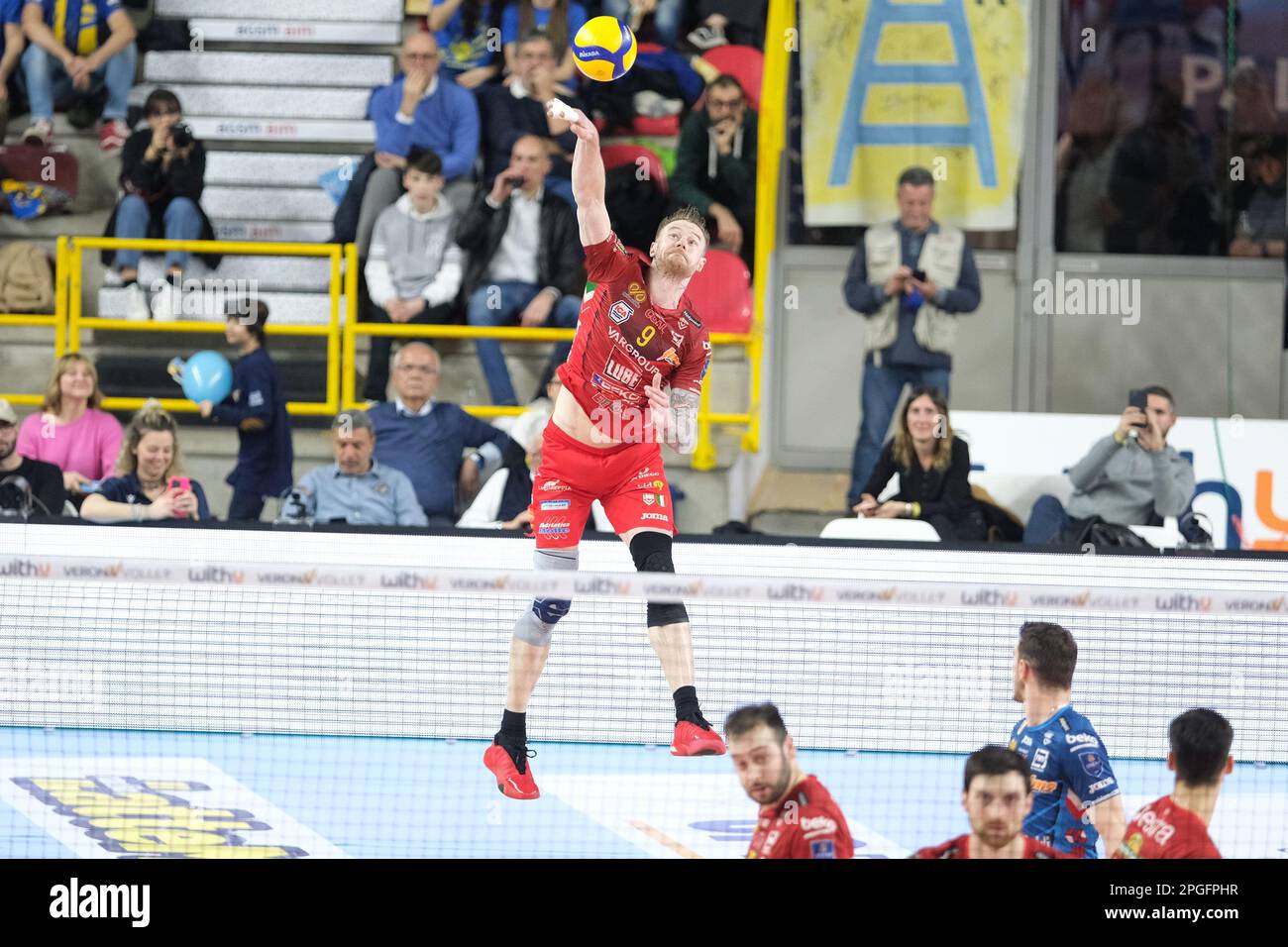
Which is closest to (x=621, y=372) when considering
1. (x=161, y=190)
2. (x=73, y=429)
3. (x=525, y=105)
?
(x=73, y=429)

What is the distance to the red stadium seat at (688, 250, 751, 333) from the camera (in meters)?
12.8

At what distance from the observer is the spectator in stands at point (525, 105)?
13.1m

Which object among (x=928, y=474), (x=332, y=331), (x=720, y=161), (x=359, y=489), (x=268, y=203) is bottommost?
(x=359, y=489)

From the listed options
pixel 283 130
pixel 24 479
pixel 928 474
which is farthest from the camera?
pixel 283 130

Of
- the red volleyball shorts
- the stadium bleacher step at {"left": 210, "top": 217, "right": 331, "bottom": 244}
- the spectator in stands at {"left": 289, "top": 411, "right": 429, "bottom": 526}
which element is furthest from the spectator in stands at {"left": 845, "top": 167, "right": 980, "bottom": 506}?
the red volleyball shorts

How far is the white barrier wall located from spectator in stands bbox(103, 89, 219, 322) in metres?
3.45

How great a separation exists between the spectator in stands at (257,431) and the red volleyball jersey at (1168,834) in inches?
266

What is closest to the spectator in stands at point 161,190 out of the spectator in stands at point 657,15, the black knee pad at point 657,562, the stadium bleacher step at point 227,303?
the stadium bleacher step at point 227,303

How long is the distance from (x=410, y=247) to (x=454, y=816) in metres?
5.55

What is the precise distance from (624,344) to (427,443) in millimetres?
4078

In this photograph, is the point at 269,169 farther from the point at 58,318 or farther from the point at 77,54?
the point at 58,318

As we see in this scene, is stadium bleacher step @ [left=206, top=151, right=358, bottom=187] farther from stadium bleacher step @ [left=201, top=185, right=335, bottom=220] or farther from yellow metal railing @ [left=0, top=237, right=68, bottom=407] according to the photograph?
yellow metal railing @ [left=0, top=237, right=68, bottom=407]

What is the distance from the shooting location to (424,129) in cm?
1328

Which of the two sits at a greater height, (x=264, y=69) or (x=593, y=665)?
(x=264, y=69)
